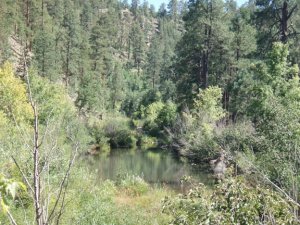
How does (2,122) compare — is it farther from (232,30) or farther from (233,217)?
(232,30)

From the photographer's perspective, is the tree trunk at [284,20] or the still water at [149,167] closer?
the tree trunk at [284,20]

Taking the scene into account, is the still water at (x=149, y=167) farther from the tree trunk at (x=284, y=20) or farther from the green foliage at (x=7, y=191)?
the green foliage at (x=7, y=191)

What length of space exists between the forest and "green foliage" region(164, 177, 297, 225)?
0.02 metres

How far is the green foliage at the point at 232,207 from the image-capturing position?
17.0 feet

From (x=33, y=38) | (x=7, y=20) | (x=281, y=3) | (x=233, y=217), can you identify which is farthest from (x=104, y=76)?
(x=233, y=217)

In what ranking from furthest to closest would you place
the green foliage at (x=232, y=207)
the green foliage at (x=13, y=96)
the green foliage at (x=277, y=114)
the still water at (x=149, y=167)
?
the green foliage at (x=13, y=96), the still water at (x=149, y=167), the green foliage at (x=277, y=114), the green foliage at (x=232, y=207)

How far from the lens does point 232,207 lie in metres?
5.32

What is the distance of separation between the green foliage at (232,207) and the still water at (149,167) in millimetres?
12806

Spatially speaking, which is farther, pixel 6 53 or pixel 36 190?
pixel 6 53

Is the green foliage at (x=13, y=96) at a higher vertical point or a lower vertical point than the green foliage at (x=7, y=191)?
lower

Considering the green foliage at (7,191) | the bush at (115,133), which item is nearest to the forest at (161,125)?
the green foliage at (7,191)

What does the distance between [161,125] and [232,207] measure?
130 ft

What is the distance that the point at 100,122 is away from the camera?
4406 cm

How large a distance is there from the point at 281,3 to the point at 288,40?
2179 millimetres
